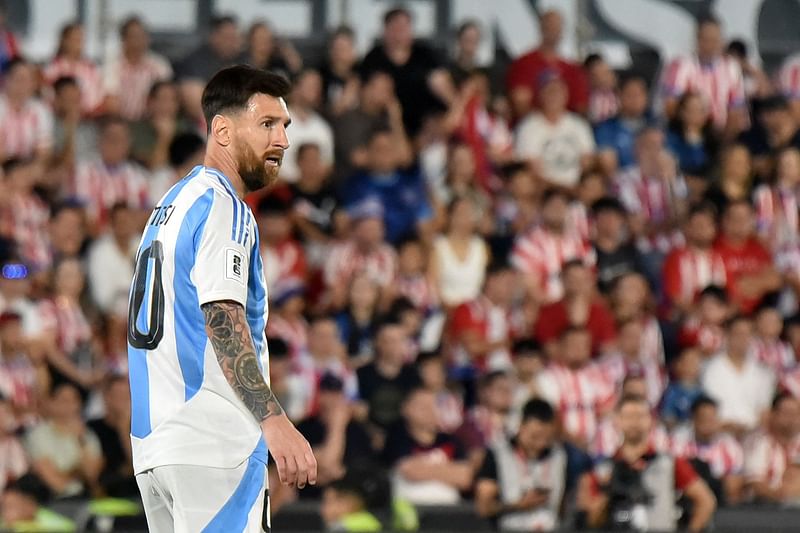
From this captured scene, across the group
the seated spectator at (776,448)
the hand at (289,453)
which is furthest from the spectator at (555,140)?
the hand at (289,453)

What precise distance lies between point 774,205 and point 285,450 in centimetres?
899

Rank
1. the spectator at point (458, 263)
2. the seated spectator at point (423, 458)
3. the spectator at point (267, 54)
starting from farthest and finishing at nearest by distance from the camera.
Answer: the spectator at point (267, 54)
the spectator at point (458, 263)
the seated spectator at point (423, 458)

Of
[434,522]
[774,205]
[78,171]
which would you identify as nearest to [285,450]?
[434,522]

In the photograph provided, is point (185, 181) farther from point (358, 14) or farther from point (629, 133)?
point (358, 14)

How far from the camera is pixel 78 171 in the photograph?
12.0m

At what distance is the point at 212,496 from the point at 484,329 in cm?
680

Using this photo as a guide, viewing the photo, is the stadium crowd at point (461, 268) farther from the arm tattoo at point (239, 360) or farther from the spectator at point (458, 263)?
the arm tattoo at point (239, 360)

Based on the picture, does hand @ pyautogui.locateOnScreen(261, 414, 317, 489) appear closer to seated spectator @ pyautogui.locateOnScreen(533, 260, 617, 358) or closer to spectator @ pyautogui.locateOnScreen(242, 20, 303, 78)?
seated spectator @ pyautogui.locateOnScreen(533, 260, 617, 358)

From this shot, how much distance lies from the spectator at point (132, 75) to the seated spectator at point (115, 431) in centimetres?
312

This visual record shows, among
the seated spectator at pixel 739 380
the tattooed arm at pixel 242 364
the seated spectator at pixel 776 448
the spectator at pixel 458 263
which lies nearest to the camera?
the tattooed arm at pixel 242 364

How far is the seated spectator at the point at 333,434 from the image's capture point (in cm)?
1002

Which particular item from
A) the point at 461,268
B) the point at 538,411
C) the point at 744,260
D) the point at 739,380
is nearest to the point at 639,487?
the point at 538,411

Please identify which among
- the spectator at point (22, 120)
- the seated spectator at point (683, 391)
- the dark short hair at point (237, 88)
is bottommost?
the seated spectator at point (683, 391)

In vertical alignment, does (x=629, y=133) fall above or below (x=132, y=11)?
below
